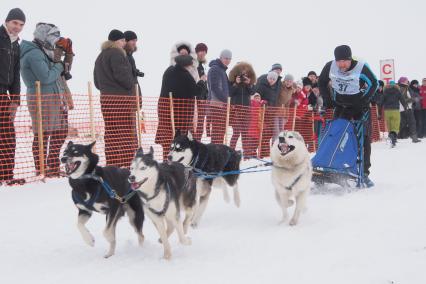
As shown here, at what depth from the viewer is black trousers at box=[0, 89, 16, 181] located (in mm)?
5422

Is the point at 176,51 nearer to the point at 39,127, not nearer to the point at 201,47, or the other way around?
the point at 201,47

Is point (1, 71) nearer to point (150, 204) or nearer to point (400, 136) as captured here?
point (150, 204)

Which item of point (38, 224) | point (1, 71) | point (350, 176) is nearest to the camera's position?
point (38, 224)

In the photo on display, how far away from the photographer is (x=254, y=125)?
909 centimetres

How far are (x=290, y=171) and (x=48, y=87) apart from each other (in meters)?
3.21

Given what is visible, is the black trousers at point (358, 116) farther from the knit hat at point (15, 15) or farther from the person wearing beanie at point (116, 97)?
the knit hat at point (15, 15)

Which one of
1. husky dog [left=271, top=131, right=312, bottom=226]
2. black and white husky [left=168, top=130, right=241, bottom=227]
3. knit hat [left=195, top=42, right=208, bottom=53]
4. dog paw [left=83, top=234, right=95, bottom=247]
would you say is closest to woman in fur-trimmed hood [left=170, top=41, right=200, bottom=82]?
knit hat [left=195, top=42, right=208, bottom=53]

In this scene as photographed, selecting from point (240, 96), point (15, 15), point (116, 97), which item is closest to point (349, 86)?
point (240, 96)

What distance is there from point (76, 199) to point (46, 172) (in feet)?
9.10

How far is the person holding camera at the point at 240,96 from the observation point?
813 cm

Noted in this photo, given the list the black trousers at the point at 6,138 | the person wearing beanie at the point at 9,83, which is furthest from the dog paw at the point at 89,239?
the black trousers at the point at 6,138

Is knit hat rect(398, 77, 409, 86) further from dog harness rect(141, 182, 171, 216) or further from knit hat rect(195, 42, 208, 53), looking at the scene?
dog harness rect(141, 182, 171, 216)

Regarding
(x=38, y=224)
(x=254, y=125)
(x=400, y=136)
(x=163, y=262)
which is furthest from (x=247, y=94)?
(x=400, y=136)

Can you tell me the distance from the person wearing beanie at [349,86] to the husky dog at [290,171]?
1.60 m
